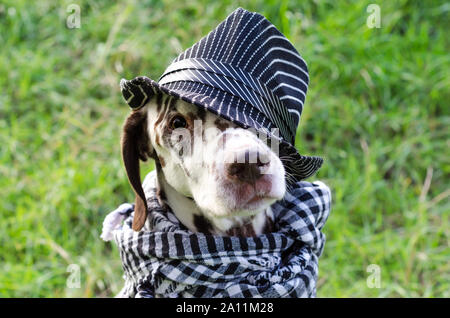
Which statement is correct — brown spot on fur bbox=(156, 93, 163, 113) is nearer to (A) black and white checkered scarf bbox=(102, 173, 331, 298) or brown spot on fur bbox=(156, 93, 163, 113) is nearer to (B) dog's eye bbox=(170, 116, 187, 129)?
(B) dog's eye bbox=(170, 116, 187, 129)

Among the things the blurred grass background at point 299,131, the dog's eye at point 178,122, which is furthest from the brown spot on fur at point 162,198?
the blurred grass background at point 299,131

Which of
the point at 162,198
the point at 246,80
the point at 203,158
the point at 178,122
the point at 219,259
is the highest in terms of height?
the point at 246,80

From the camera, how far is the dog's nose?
1896 millimetres

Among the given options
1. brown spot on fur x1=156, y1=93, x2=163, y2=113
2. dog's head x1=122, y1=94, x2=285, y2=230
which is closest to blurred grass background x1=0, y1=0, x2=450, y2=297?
dog's head x1=122, y1=94, x2=285, y2=230

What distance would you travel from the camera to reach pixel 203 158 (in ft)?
6.82

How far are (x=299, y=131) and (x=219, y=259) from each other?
208 centimetres

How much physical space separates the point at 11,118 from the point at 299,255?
9.10 ft

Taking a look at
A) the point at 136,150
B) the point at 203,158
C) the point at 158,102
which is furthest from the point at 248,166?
the point at 136,150

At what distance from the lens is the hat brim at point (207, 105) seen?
1.92 meters

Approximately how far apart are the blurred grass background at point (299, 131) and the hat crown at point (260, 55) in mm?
1534

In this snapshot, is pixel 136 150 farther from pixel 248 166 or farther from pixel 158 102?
pixel 248 166

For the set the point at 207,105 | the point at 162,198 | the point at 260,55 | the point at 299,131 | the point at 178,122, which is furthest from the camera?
the point at 299,131

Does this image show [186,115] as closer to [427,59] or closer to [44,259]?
[44,259]

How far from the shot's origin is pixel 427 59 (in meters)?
4.42
